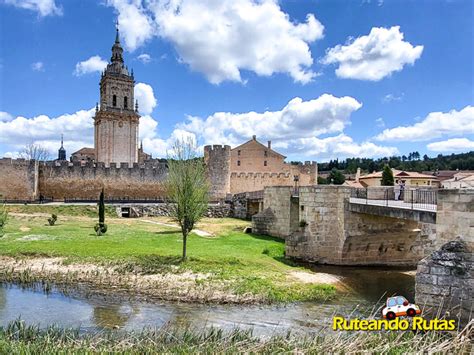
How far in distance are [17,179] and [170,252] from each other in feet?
82.9

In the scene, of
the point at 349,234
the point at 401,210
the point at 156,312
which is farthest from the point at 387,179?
the point at 156,312

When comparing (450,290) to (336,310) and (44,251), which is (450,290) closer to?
(336,310)

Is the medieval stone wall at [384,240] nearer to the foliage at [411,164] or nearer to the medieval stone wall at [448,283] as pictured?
the medieval stone wall at [448,283]

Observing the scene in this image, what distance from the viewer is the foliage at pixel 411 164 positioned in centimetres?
11136

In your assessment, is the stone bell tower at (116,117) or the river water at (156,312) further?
the stone bell tower at (116,117)

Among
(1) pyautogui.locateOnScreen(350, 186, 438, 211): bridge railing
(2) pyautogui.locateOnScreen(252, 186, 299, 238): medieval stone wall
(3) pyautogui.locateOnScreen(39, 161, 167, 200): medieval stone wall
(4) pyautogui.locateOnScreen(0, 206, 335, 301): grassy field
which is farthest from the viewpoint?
(3) pyautogui.locateOnScreen(39, 161, 167, 200): medieval stone wall

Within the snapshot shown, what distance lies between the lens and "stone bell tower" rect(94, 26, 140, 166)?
55.0 metres

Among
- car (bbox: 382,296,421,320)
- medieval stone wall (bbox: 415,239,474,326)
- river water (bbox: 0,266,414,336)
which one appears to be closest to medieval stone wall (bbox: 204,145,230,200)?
river water (bbox: 0,266,414,336)

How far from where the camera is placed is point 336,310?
41.3ft

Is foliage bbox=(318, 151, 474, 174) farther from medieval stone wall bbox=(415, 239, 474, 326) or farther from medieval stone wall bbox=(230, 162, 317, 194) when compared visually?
medieval stone wall bbox=(415, 239, 474, 326)

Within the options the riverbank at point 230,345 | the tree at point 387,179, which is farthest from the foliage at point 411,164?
the riverbank at point 230,345

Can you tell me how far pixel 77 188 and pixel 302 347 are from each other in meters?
36.3

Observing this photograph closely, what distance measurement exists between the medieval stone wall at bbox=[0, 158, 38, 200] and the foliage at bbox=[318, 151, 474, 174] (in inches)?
3417

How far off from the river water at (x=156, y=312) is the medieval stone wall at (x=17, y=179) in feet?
82.6
